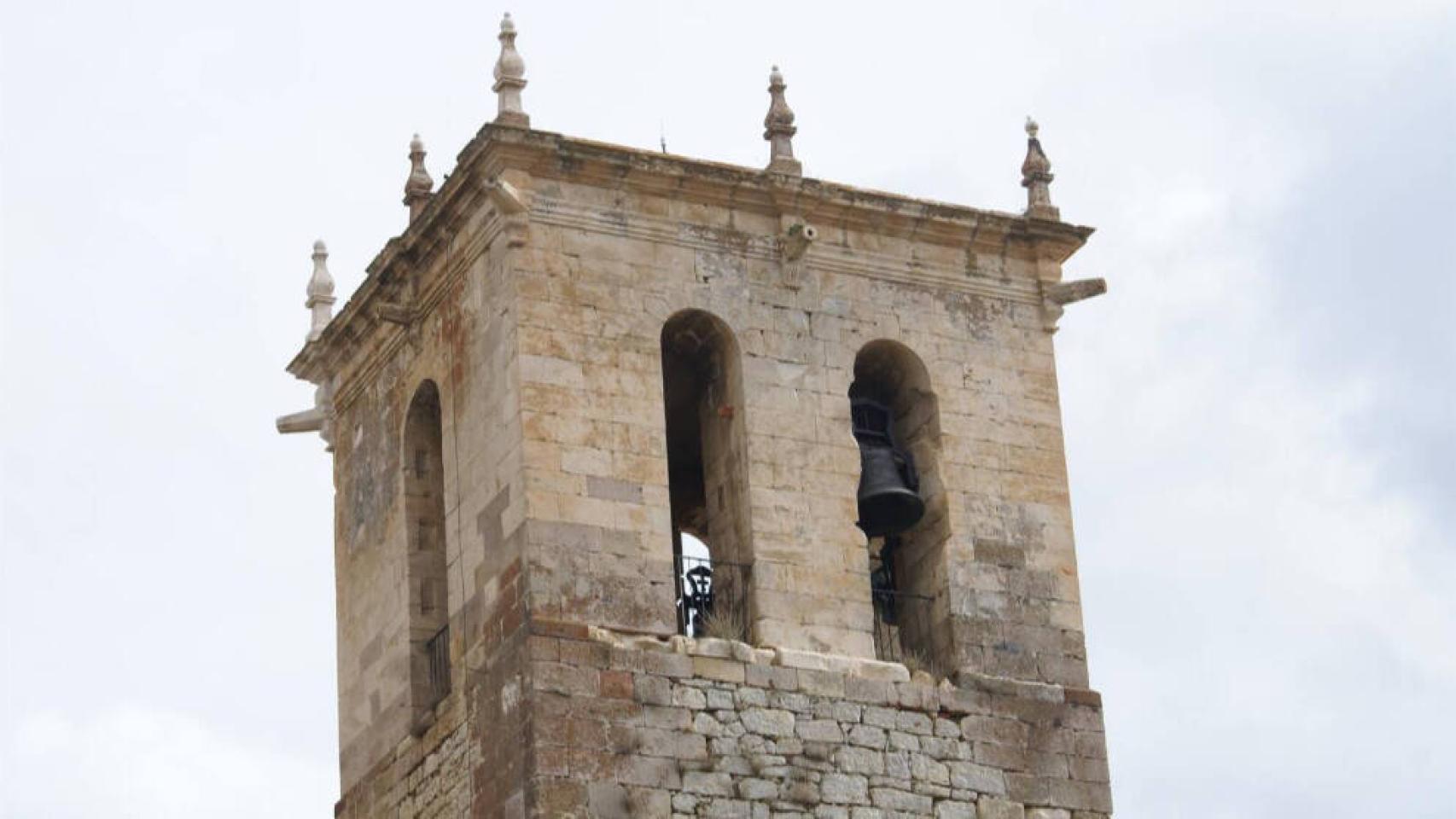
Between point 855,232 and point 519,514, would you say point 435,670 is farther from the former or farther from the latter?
point 855,232

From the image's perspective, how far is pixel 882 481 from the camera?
29.7 meters

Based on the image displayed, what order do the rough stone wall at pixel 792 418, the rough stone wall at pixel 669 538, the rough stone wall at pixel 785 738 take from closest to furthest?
the rough stone wall at pixel 785 738
the rough stone wall at pixel 669 538
the rough stone wall at pixel 792 418

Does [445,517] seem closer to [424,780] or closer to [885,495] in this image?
[424,780]

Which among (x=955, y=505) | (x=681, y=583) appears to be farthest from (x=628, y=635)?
(x=955, y=505)

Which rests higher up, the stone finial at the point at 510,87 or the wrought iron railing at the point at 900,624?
the stone finial at the point at 510,87

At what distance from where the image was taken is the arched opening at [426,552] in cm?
2984

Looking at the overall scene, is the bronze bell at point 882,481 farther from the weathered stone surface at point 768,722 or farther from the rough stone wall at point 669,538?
the weathered stone surface at point 768,722

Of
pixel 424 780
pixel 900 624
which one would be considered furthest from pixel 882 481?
pixel 424 780

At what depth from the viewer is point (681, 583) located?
28984 mm

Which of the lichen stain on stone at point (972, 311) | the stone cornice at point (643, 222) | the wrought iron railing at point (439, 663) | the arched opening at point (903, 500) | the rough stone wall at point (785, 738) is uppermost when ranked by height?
the stone cornice at point (643, 222)

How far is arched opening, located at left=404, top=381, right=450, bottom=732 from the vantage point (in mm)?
29844

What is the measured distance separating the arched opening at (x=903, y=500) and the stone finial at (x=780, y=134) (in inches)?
53.2

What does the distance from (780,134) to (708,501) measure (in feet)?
8.70

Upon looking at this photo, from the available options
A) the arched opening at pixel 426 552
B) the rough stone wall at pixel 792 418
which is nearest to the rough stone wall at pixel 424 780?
the arched opening at pixel 426 552
